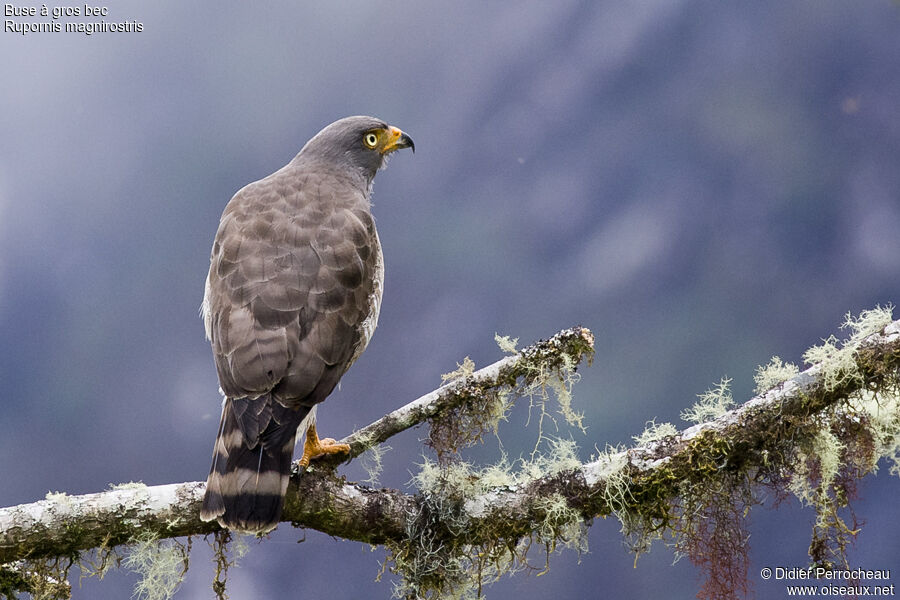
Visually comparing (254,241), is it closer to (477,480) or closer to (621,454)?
(477,480)

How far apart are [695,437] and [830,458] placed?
537 mm

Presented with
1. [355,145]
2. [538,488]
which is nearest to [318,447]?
[538,488]

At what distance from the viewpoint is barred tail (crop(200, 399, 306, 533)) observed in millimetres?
3293

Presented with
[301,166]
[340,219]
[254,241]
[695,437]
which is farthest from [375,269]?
[695,437]

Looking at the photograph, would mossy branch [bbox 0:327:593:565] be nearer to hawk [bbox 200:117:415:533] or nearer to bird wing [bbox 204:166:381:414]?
hawk [bbox 200:117:415:533]

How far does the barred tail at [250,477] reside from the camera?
329cm

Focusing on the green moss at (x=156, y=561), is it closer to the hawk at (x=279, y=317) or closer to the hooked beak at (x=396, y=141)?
the hawk at (x=279, y=317)

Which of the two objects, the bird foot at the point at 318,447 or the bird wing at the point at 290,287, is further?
the bird foot at the point at 318,447

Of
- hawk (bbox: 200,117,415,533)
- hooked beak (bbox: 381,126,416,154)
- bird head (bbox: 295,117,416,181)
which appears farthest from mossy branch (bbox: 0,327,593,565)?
hooked beak (bbox: 381,126,416,154)

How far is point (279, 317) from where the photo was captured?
3.62 m

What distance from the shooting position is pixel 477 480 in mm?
3855

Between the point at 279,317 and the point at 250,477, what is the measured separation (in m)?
0.68

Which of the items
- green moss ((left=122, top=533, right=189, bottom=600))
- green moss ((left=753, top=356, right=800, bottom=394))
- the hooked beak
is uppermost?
the hooked beak

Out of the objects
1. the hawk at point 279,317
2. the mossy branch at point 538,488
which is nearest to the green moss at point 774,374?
the mossy branch at point 538,488
